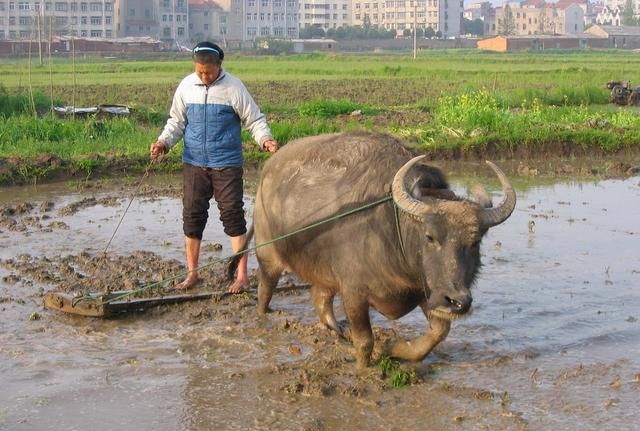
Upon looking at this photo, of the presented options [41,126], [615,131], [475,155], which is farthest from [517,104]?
[41,126]

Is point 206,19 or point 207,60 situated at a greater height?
point 206,19

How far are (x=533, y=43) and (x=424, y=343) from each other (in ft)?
304

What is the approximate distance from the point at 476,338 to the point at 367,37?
10527 cm

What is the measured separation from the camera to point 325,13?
139000mm

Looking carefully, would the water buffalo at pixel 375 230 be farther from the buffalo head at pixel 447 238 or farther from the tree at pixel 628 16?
the tree at pixel 628 16

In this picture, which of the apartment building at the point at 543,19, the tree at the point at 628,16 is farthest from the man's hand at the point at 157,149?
the tree at the point at 628,16

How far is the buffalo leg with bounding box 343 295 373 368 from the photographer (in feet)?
16.7

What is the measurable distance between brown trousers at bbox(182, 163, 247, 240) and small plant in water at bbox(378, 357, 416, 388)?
1804 mm

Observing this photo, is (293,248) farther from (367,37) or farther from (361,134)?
(367,37)

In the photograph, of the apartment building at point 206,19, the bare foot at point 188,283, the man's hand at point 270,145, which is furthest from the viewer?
the apartment building at point 206,19

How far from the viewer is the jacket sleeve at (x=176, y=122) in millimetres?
6461

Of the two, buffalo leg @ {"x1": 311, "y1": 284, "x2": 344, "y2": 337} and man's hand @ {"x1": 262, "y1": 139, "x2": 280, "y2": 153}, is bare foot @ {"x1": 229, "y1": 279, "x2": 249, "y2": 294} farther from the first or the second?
man's hand @ {"x1": 262, "y1": 139, "x2": 280, "y2": 153}

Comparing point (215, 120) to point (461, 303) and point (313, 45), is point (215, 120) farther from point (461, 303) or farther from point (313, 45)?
point (313, 45)

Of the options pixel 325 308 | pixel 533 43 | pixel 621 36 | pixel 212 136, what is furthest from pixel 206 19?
pixel 325 308
